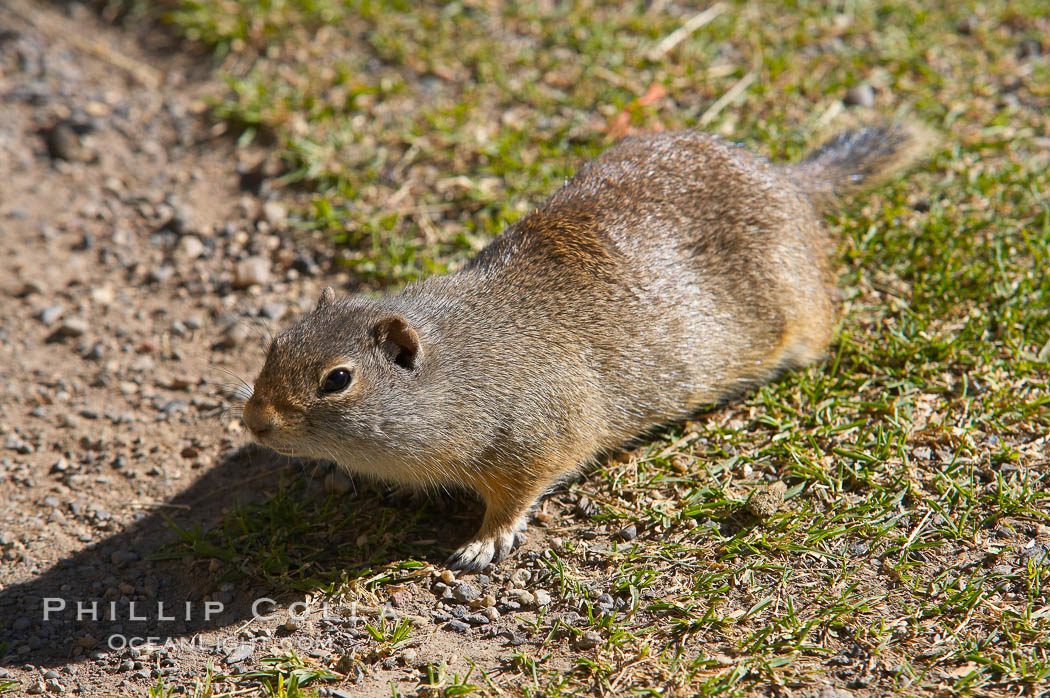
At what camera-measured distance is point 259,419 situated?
3.82 metres

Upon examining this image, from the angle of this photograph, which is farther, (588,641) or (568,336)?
(568,336)

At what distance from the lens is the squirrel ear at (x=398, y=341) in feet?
12.9

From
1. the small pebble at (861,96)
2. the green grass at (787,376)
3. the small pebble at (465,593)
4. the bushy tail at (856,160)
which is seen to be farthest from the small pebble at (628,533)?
the small pebble at (861,96)

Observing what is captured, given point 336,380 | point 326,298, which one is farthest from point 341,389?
point 326,298

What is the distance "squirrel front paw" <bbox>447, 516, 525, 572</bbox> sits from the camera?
407cm

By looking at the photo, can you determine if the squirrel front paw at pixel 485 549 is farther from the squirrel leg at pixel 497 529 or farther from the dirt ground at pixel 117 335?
the dirt ground at pixel 117 335

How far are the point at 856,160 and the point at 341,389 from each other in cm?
330

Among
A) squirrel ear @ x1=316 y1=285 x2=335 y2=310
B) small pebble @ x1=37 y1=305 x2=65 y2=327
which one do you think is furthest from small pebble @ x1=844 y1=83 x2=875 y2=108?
small pebble @ x1=37 y1=305 x2=65 y2=327

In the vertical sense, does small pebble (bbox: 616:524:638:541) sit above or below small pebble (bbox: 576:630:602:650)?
above

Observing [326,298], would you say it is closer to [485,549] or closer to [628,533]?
[485,549]

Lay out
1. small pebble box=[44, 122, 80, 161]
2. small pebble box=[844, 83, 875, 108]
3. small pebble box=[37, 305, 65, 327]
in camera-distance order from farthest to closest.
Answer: small pebble box=[44, 122, 80, 161] → small pebble box=[844, 83, 875, 108] → small pebble box=[37, 305, 65, 327]

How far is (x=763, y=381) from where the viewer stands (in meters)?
4.75

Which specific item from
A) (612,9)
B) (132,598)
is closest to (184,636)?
(132,598)

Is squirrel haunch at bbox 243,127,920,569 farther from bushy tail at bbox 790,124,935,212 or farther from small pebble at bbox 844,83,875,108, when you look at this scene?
small pebble at bbox 844,83,875,108
